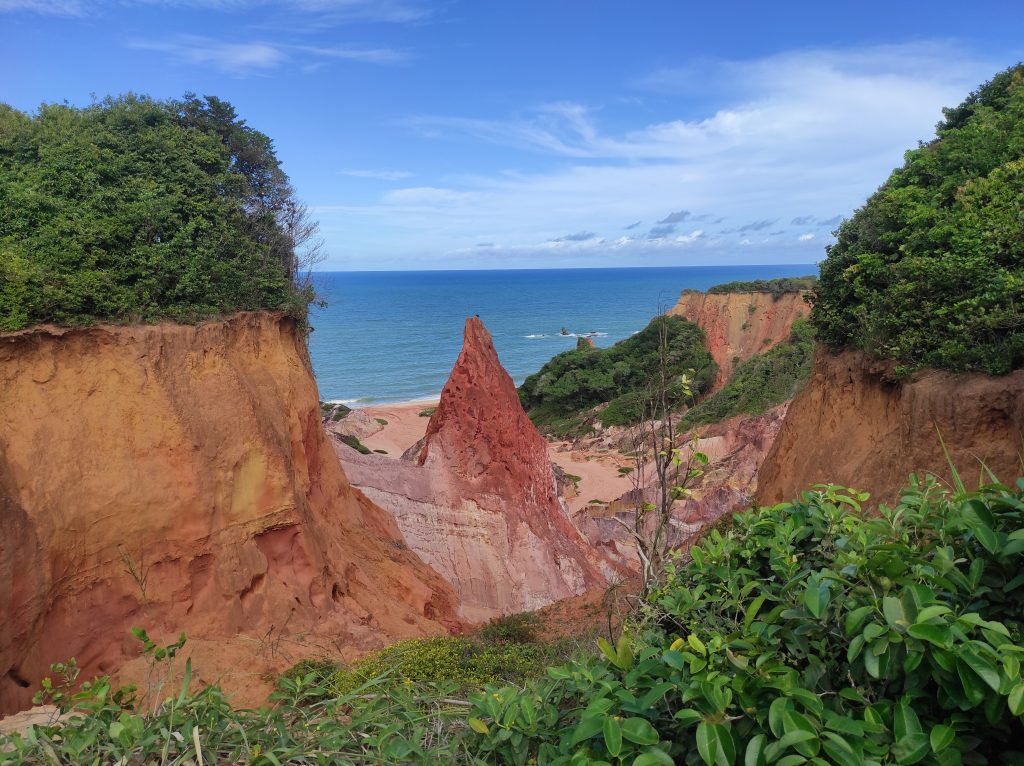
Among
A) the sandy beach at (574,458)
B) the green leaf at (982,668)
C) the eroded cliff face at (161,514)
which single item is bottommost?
the sandy beach at (574,458)

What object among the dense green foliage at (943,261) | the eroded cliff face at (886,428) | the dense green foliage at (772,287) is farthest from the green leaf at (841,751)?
the dense green foliage at (772,287)

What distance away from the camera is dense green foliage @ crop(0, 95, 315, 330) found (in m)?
10.7

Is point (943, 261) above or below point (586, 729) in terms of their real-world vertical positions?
above

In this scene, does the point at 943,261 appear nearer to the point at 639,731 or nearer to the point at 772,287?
the point at 639,731

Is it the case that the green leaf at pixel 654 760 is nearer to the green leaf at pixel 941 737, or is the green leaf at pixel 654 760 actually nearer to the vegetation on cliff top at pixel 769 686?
the vegetation on cliff top at pixel 769 686

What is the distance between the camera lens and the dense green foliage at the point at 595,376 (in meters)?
47.3

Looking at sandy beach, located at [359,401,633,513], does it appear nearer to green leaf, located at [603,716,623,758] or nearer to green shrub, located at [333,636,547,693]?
green shrub, located at [333,636,547,693]

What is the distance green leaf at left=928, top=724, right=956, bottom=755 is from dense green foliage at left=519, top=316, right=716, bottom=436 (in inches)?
1650

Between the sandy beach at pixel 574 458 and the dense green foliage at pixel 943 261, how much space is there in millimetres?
15094

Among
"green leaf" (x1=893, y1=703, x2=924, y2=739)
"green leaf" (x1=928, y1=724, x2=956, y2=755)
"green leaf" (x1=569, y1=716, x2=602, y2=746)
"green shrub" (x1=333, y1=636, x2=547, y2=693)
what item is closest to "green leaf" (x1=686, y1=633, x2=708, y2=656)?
"green leaf" (x1=569, y1=716, x2=602, y2=746)

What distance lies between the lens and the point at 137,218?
11.7m

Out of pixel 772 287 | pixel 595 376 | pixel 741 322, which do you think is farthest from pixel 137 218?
pixel 772 287

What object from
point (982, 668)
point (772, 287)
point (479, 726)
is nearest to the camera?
point (982, 668)

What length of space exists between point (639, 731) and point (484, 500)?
1745 centimetres
